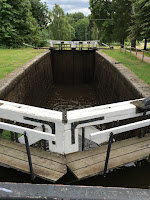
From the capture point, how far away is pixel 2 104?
2.89 m

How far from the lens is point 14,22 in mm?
16234

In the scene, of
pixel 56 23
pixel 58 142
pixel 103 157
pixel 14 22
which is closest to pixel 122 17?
pixel 14 22

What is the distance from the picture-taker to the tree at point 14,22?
15727 millimetres

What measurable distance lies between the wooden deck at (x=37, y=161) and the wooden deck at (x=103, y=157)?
167mm

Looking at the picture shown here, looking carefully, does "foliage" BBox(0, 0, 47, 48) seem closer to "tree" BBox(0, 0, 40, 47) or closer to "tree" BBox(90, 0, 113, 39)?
"tree" BBox(0, 0, 40, 47)

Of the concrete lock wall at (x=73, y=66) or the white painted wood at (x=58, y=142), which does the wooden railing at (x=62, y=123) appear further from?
the concrete lock wall at (x=73, y=66)

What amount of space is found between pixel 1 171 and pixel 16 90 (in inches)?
127

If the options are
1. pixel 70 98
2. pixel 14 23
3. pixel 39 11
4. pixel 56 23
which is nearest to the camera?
pixel 70 98

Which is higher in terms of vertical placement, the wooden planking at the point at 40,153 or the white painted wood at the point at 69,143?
the white painted wood at the point at 69,143

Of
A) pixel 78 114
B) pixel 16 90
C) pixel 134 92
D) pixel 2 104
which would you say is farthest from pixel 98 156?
pixel 16 90

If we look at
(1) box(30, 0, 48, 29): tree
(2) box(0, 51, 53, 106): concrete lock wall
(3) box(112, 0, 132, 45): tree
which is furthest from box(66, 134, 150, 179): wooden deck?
(1) box(30, 0, 48, 29): tree

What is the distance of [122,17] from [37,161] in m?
19.8

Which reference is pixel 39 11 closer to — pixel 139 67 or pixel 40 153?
pixel 139 67

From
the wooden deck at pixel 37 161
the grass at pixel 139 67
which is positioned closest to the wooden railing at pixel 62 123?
the wooden deck at pixel 37 161
